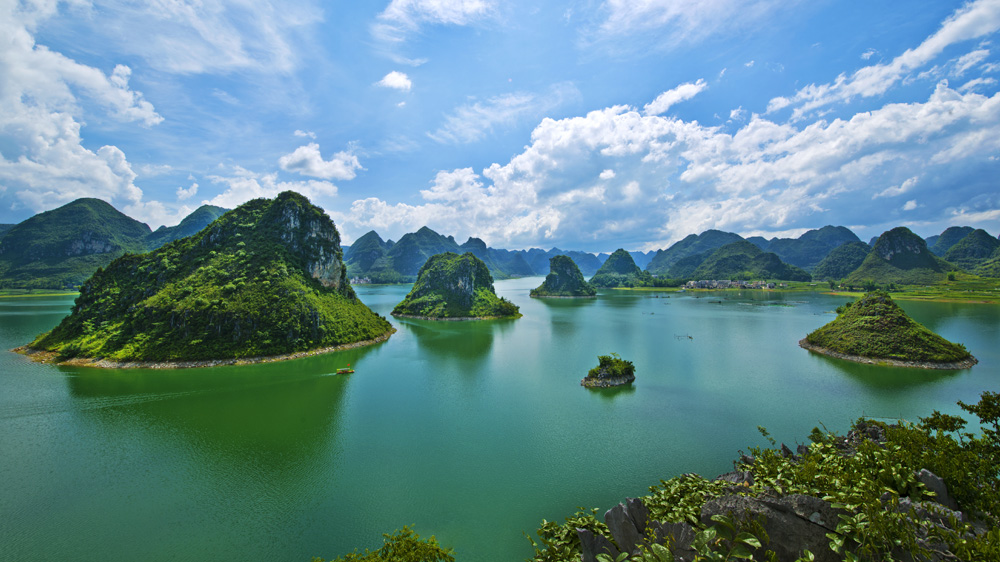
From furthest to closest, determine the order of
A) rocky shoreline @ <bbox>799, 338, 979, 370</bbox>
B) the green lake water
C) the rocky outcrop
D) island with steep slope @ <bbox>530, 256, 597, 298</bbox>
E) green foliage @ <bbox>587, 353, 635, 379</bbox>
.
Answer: island with steep slope @ <bbox>530, 256, 597, 298</bbox>, rocky shoreline @ <bbox>799, 338, 979, 370</bbox>, green foliage @ <bbox>587, 353, 635, 379</bbox>, the green lake water, the rocky outcrop

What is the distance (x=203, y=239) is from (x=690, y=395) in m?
69.2

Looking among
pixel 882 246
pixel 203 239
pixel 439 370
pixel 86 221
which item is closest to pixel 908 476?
pixel 439 370

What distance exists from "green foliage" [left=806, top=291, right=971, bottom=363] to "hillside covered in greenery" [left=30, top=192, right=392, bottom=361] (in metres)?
64.1

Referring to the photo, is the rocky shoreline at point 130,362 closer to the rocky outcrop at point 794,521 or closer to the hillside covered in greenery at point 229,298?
the hillside covered in greenery at point 229,298

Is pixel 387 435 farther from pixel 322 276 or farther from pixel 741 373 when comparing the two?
pixel 322 276

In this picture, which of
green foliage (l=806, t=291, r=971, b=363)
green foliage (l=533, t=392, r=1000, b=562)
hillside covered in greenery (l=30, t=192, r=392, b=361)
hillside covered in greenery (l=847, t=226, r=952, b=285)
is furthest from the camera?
hillside covered in greenery (l=847, t=226, r=952, b=285)

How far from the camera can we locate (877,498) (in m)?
8.29

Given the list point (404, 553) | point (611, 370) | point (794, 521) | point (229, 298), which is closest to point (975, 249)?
point (611, 370)

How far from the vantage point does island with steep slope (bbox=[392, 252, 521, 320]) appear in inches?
3506

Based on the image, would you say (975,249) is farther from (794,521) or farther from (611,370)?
(794,521)

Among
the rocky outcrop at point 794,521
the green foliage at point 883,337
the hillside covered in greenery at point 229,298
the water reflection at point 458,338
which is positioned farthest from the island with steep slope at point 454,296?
the rocky outcrop at point 794,521

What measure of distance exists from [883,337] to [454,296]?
7565 cm

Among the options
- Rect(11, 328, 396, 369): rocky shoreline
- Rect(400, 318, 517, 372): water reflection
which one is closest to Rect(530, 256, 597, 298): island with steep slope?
Rect(400, 318, 517, 372): water reflection

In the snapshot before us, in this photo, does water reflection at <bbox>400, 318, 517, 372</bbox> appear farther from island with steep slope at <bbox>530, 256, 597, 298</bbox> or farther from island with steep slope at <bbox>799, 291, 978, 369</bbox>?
island with steep slope at <bbox>530, 256, 597, 298</bbox>
